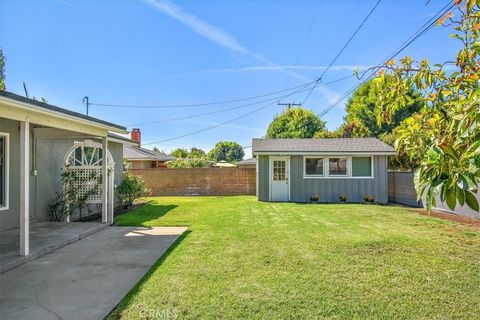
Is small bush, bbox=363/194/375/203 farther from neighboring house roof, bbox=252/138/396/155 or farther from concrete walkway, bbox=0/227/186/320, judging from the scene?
concrete walkway, bbox=0/227/186/320

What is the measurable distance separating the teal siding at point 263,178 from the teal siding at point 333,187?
1.21m

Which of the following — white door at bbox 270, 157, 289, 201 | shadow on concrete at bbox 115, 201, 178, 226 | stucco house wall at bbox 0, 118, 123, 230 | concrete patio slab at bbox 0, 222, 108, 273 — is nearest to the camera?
concrete patio slab at bbox 0, 222, 108, 273

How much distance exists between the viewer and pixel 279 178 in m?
15.4

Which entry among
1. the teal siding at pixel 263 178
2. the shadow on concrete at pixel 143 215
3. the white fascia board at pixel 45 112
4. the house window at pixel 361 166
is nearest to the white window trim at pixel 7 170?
the white fascia board at pixel 45 112

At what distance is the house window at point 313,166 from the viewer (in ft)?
50.4

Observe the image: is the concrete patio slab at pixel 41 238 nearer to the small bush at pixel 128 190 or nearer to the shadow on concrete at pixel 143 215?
the shadow on concrete at pixel 143 215

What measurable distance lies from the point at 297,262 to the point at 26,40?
14.2m

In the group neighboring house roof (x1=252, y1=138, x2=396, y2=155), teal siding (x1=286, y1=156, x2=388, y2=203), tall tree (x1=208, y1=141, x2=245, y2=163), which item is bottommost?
teal siding (x1=286, y1=156, x2=388, y2=203)

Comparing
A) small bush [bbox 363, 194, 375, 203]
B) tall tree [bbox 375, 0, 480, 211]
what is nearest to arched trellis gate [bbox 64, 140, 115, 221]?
tall tree [bbox 375, 0, 480, 211]

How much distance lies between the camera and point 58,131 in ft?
26.2

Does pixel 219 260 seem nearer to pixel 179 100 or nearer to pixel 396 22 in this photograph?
pixel 396 22

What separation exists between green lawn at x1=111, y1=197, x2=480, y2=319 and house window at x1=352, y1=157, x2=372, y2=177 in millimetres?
7022

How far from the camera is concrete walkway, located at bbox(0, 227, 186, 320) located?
3514 millimetres

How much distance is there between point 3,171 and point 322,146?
43.2ft
